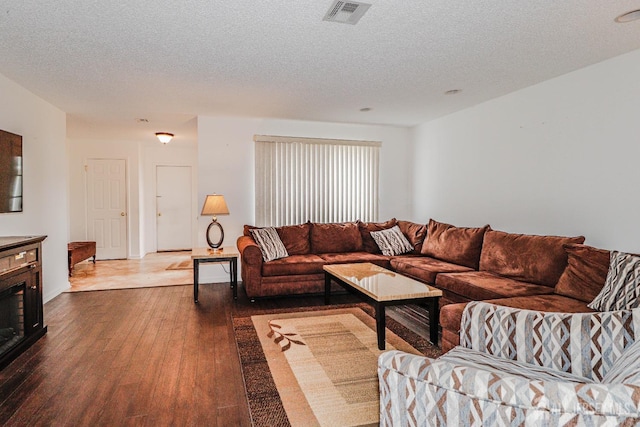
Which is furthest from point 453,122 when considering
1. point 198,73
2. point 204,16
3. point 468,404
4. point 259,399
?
point 468,404

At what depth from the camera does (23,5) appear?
222 cm

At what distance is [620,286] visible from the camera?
8.01ft

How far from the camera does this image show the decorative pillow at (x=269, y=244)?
4.57 m

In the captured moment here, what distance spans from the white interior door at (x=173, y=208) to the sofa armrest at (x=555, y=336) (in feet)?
25.1

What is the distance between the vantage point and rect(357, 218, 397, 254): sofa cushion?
5332 millimetres

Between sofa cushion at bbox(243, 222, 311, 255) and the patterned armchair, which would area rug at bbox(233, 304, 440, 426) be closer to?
the patterned armchair

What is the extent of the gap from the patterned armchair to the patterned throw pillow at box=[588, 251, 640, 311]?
37.9 inches

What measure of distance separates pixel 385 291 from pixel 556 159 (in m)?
2.21

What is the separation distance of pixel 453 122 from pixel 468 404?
483 cm

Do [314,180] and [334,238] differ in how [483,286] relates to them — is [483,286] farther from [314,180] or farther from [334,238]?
[314,180]

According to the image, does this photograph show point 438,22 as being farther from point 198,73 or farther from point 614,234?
point 614,234

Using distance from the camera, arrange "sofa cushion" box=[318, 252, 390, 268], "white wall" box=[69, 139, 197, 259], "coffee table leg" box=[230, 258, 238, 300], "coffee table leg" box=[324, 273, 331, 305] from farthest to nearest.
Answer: "white wall" box=[69, 139, 197, 259], "sofa cushion" box=[318, 252, 390, 268], "coffee table leg" box=[230, 258, 238, 300], "coffee table leg" box=[324, 273, 331, 305]

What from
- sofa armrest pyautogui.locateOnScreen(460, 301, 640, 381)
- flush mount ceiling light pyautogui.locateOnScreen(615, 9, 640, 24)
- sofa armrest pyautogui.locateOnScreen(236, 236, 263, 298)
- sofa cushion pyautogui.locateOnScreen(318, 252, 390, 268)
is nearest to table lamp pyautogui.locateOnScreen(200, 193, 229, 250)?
sofa armrest pyautogui.locateOnScreen(236, 236, 263, 298)

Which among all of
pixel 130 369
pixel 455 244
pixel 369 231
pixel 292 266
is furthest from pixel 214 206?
pixel 455 244
